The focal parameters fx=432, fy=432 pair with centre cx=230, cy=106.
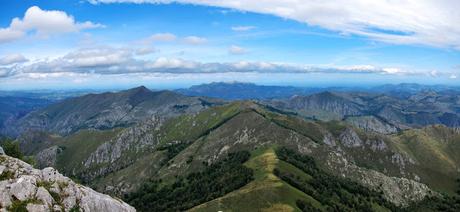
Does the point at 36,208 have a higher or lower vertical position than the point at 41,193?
lower

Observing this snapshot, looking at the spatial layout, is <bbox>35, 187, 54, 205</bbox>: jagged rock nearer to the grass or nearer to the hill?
the hill

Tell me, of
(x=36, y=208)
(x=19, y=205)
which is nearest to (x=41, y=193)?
(x=36, y=208)

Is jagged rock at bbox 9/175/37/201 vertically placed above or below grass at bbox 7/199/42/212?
above

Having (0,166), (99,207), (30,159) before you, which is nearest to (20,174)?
(0,166)

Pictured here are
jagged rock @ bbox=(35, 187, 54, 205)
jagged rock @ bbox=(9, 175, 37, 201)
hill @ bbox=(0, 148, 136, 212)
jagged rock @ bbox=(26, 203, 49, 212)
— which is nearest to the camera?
jagged rock @ bbox=(26, 203, 49, 212)

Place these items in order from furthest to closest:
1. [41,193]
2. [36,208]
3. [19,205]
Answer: [41,193], [36,208], [19,205]

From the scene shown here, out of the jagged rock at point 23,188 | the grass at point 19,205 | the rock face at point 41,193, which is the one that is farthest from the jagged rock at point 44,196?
the grass at point 19,205

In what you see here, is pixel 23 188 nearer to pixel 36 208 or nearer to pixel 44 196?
pixel 44 196

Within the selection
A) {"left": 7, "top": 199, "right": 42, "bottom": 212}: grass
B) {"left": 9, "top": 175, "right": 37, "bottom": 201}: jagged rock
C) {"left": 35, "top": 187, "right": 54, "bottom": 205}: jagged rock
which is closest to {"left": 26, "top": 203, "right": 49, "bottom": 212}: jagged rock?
{"left": 7, "top": 199, "right": 42, "bottom": 212}: grass
